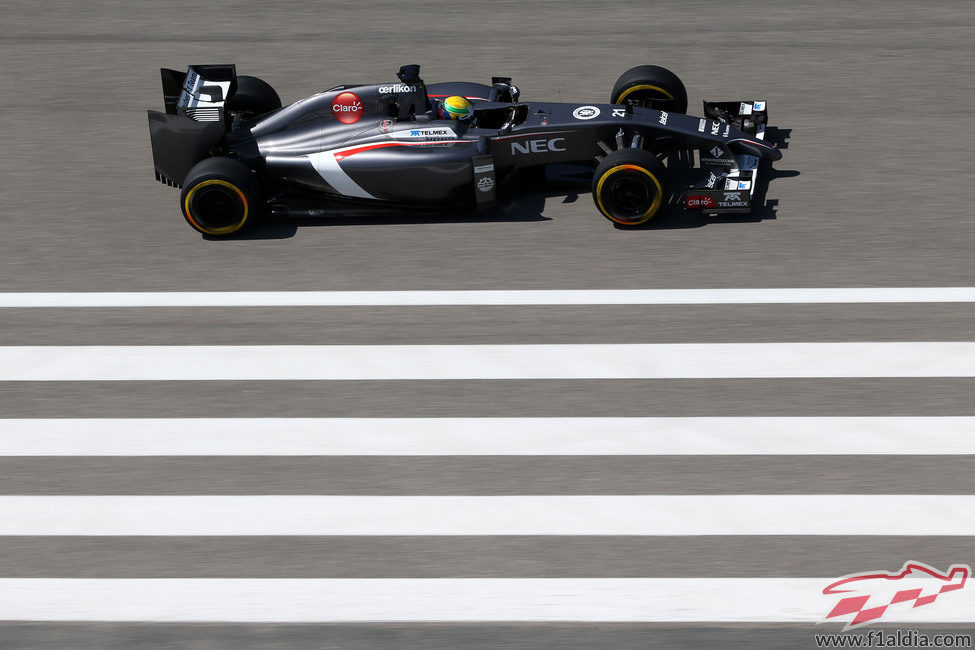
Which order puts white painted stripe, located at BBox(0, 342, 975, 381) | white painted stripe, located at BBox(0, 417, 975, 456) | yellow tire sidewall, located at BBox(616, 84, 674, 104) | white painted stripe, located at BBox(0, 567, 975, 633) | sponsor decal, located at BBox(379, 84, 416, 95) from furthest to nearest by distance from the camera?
yellow tire sidewall, located at BBox(616, 84, 674, 104), sponsor decal, located at BBox(379, 84, 416, 95), white painted stripe, located at BBox(0, 342, 975, 381), white painted stripe, located at BBox(0, 417, 975, 456), white painted stripe, located at BBox(0, 567, 975, 633)

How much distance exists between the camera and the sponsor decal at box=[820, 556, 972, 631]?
5.51 m

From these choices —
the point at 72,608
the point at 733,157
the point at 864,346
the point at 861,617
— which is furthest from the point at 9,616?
the point at 733,157

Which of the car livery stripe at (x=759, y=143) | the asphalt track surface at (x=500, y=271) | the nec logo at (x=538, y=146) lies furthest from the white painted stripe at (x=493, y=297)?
the car livery stripe at (x=759, y=143)

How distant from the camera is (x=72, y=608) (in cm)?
565

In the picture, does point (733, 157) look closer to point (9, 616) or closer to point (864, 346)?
point (864, 346)

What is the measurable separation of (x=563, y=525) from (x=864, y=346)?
2802 millimetres

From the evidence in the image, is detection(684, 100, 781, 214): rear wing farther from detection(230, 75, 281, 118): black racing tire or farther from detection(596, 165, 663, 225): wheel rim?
detection(230, 75, 281, 118): black racing tire

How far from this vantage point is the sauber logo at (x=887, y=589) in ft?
18.1

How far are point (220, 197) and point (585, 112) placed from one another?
3.07 m

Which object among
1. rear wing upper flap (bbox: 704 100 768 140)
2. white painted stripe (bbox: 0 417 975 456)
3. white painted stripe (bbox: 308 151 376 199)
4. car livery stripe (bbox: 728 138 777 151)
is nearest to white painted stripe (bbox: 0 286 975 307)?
white painted stripe (bbox: 308 151 376 199)

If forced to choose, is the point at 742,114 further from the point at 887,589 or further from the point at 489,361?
the point at 887,589

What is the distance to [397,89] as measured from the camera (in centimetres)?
988

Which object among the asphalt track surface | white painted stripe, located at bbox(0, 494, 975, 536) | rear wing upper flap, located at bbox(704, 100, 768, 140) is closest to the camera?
the asphalt track surface

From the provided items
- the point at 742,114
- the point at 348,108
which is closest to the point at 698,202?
the point at 742,114
